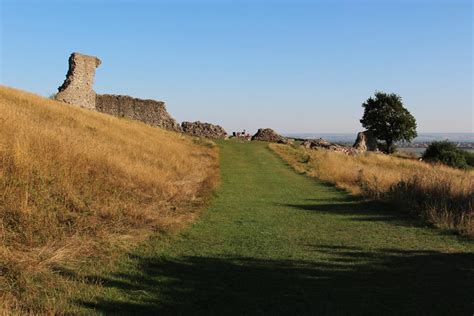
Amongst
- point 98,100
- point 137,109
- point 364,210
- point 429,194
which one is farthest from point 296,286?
point 137,109

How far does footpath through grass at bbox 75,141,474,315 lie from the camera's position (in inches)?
207

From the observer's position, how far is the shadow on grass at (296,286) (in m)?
5.16

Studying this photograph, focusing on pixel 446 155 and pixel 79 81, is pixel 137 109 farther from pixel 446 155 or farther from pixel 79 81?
pixel 446 155

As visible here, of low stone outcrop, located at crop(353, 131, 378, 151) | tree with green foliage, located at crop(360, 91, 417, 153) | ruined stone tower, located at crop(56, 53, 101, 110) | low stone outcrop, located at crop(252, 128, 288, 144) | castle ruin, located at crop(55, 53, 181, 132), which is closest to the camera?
ruined stone tower, located at crop(56, 53, 101, 110)

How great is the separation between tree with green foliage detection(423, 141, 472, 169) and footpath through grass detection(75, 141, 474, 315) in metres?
44.3

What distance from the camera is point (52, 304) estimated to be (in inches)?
193

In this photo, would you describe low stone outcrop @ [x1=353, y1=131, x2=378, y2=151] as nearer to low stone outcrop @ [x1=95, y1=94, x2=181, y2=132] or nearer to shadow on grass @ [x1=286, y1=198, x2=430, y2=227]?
low stone outcrop @ [x1=95, y1=94, x2=181, y2=132]

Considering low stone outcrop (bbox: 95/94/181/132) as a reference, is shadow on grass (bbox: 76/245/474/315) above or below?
below

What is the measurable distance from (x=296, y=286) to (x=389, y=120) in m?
64.2

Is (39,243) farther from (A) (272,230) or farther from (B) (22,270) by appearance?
(A) (272,230)

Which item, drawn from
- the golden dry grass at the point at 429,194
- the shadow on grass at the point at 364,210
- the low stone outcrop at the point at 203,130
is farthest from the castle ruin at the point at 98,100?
the shadow on grass at the point at 364,210

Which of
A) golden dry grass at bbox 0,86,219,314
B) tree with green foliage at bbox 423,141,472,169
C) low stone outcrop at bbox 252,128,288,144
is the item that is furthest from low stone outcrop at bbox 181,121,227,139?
golden dry grass at bbox 0,86,219,314

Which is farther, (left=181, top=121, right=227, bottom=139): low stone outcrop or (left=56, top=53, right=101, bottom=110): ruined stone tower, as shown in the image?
(left=181, top=121, right=227, bottom=139): low stone outcrop

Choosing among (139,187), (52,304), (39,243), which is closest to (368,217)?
(139,187)
